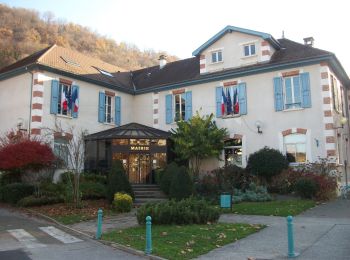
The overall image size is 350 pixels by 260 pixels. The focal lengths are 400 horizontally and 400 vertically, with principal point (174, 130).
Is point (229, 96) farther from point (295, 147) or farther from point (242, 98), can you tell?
point (295, 147)

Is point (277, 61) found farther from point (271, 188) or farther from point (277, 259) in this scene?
point (277, 259)

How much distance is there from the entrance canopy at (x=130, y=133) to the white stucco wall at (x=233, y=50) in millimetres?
4783

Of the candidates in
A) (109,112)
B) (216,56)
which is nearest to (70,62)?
(109,112)

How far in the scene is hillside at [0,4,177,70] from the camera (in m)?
40.8

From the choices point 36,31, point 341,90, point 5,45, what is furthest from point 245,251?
point 36,31

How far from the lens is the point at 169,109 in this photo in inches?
949

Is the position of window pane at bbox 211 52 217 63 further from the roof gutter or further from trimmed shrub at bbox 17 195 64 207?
trimmed shrub at bbox 17 195 64 207

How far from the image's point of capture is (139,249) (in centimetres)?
846

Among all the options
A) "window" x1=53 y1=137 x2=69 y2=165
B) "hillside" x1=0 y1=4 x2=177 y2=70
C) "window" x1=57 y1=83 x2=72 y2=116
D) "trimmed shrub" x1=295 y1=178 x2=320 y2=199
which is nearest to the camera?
"trimmed shrub" x1=295 y1=178 x2=320 y2=199

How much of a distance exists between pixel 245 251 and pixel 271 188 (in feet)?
35.8

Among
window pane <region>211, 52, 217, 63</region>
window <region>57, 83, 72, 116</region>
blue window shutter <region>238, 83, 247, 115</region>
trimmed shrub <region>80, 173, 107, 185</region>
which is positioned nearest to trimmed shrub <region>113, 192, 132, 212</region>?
trimmed shrub <region>80, 173, 107, 185</region>

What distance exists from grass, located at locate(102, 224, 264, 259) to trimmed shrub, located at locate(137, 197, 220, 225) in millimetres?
259

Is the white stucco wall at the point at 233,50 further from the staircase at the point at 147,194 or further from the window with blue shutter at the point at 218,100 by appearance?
the staircase at the point at 147,194

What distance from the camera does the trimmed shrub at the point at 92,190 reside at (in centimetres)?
1769
